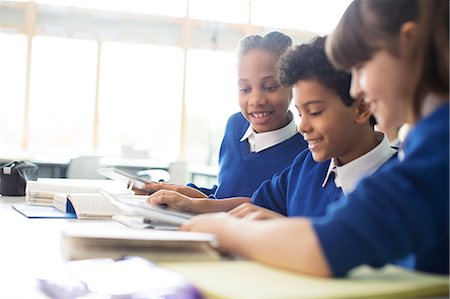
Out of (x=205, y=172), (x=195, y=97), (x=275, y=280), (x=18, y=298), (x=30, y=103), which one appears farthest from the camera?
(x=195, y=97)

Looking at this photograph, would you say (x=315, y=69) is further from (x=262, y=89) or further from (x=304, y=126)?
(x=262, y=89)

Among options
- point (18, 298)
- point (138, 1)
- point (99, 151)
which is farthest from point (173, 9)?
point (18, 298)

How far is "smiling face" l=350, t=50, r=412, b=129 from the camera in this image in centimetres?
76

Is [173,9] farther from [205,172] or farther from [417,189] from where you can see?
[417,189]

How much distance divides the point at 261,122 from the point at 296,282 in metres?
1.15

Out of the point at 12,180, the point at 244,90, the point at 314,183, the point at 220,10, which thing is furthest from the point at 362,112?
the point at 220,10

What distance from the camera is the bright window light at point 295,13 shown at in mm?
6914

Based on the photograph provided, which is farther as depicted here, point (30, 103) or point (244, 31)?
point (244, 31)

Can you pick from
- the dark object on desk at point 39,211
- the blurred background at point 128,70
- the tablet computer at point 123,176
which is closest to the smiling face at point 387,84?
the tablet computer at point 123,176

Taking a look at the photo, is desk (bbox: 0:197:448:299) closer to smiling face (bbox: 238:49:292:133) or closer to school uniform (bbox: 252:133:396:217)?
school uniform (bbox: 252:133:396:217)

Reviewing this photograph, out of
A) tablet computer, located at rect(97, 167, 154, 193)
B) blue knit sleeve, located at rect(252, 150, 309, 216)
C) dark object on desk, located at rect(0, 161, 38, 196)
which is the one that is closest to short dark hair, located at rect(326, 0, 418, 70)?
blue knit sleeve, located at rect(252, 150, 309, 216)

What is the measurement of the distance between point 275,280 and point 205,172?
519 cm

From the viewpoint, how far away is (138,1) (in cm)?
654

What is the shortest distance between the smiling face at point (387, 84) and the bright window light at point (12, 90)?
6.01 m
